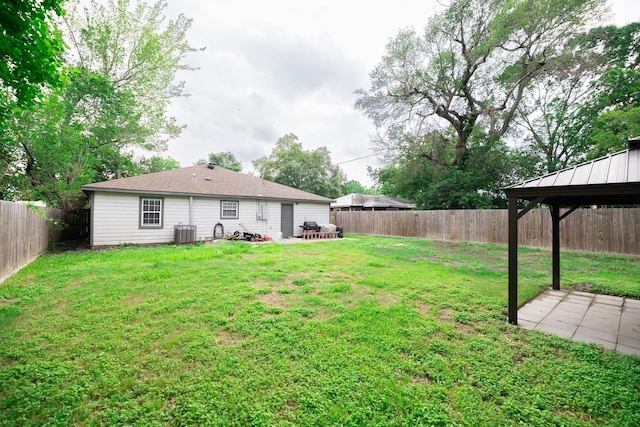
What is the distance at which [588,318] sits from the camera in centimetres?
354

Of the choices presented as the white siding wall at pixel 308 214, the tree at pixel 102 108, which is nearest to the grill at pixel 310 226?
the white siding wall at pixel 308 214

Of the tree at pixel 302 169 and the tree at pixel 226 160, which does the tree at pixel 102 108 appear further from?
the tree at pixel 226 160

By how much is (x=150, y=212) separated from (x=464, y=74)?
2049cm

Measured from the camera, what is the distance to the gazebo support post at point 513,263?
10.9 ft

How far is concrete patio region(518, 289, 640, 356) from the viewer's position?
116 inches

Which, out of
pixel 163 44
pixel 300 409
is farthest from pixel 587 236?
pixel 163 44

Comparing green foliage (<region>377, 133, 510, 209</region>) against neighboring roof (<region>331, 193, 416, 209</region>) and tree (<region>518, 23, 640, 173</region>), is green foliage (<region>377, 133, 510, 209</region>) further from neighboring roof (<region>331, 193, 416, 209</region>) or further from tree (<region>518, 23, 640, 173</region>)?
neighboring roof (<region>331, 193, 416, 209</region>)

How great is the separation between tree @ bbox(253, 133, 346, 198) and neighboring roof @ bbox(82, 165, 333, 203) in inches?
400

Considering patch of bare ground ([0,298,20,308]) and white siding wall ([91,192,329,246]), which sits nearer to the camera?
patch of bare ground ([0,298,20,308])

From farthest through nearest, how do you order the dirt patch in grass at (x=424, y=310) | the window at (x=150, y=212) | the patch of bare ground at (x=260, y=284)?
1. the window at (x=150, y=212)
2. the patch of bare ground at (x=260, y=284)
3. the dirt patch in grass at (x=424, y=310)

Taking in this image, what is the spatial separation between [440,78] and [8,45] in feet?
66.8

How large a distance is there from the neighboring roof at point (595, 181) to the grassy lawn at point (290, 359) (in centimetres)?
170

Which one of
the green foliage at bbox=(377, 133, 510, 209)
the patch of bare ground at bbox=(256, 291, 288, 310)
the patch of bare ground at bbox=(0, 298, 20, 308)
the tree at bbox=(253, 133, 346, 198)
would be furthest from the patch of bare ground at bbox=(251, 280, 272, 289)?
the tree at bbox=(253, 133, 346, 198)

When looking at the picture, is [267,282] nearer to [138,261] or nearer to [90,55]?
[138,261]
